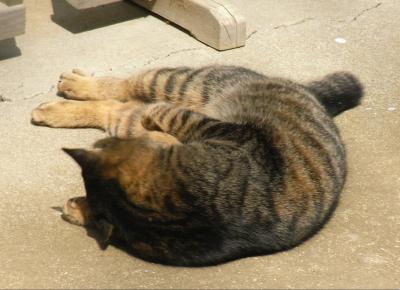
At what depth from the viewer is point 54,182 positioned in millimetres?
4078

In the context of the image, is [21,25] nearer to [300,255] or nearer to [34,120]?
[34,120]

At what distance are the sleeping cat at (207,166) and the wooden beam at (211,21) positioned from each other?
89cm

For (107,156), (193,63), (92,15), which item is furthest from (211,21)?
(107,156)

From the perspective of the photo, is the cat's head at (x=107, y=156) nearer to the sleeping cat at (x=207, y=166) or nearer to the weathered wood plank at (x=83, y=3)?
the sleeping cat at (x=207, y=166)

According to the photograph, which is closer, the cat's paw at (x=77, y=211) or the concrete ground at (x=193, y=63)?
the concrete ground at (x=193, y=63)

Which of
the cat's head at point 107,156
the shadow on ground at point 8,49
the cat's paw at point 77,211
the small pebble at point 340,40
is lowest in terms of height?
the shadow on ground at point 8,49

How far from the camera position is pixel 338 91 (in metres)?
4.86

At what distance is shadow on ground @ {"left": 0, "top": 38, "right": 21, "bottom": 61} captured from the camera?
17.2ft

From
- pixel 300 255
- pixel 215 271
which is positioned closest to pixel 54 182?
pixel 215 271

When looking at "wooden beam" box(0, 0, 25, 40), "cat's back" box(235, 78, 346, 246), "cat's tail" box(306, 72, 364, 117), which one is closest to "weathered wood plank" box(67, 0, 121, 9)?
A: "wooden beam" box(0, 0, 25, 40)

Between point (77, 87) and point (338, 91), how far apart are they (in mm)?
1694

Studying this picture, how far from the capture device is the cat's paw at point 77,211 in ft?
12.1

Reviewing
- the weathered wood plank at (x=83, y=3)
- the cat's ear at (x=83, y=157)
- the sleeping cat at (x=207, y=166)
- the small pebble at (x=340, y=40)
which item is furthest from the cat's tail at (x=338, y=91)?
the cat's ear at (x=83, y=157)

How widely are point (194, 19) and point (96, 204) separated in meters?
2.55
